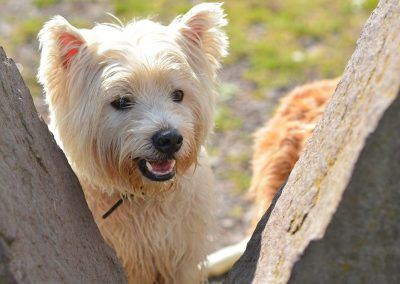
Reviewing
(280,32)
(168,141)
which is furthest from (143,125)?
(280,32)

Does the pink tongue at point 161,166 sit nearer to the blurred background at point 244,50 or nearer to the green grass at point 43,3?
the blurred background at point 244,50

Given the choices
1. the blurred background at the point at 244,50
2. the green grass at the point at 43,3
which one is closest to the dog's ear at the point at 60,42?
the blurred background at the point at 244,50

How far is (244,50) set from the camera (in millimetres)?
8000

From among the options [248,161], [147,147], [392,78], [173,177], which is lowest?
[248,161]

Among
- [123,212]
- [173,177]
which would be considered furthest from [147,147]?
[123,212]

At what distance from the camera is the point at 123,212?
4160mm

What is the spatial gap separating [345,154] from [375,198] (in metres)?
0.20

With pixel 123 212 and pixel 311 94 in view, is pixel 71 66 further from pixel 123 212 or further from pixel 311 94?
pixel 311 94

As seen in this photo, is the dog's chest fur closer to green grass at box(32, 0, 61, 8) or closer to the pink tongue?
the pink tongue

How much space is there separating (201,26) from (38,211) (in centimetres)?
172

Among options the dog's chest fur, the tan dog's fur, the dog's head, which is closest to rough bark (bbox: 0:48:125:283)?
the dog's head

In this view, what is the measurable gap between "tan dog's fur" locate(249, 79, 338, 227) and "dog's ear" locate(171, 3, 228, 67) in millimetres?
947

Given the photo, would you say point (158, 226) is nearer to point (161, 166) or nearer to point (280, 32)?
point (161, 166)

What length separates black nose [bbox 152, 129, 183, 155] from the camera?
3762 mm
